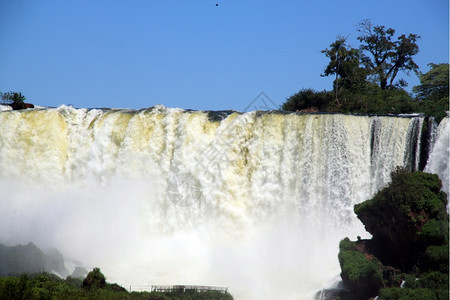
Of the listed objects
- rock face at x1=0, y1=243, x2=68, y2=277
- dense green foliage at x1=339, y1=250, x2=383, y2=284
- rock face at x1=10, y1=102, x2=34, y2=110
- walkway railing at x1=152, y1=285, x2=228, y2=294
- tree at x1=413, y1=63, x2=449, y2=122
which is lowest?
walkway railing at x1=152, y1=285, x2=228, y2=294

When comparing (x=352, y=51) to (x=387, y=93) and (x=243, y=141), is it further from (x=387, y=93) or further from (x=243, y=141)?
(x=243, y=141)

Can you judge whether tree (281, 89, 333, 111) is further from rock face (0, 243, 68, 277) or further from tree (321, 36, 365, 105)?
rock face (0, 243, 68, 277)

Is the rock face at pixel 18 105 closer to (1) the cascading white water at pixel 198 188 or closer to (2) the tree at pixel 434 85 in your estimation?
(1) the cascading white water at pixel 198 188

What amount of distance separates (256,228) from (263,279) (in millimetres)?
3937

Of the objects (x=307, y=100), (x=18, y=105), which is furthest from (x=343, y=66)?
(x=18, y=105)

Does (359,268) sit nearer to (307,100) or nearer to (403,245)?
(403,245)

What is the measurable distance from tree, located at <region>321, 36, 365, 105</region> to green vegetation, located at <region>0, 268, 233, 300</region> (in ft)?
94.9

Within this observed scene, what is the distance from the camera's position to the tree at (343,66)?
177 ft

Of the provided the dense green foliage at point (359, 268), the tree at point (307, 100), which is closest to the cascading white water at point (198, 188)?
the dense green foliage at point (359, 268)

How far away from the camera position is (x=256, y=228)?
34312 millimetres

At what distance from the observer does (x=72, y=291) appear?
2636 cm

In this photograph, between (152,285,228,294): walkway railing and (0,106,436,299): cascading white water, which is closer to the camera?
(152,285,228,294): walkway railing

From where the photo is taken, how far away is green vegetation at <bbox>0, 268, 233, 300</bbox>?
24.5m

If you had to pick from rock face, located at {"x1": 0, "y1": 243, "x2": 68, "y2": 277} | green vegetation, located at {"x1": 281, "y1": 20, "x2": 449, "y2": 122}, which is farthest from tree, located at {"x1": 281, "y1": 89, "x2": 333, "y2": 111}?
rock face, located at {"x1": 0, "y1": 243, "x2": 68, "y2": 277}
